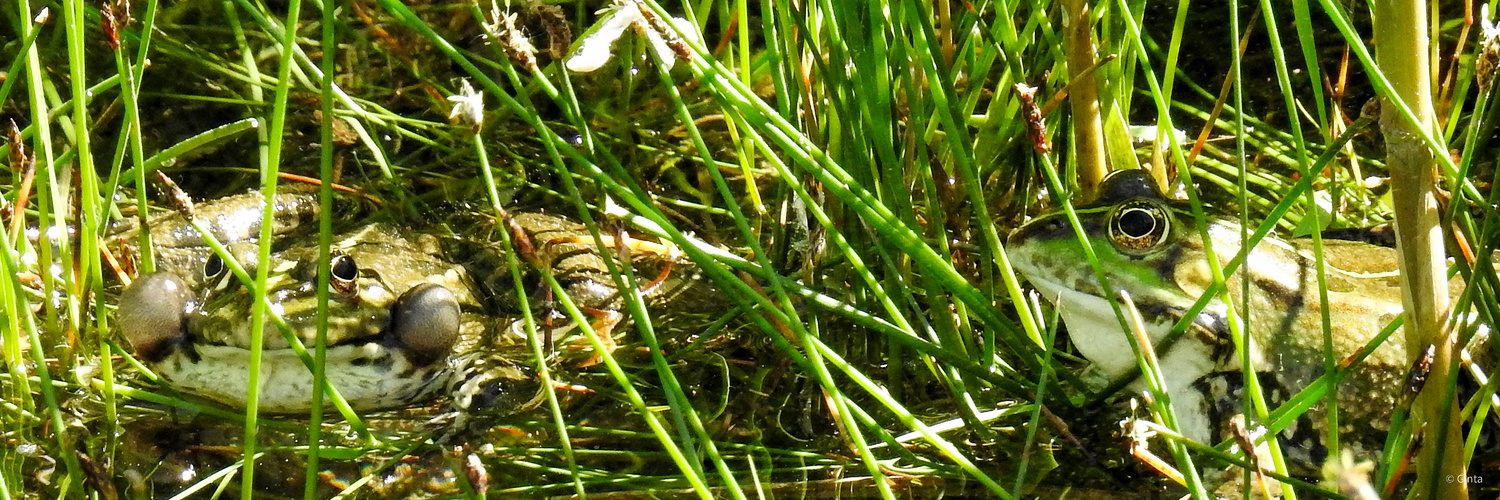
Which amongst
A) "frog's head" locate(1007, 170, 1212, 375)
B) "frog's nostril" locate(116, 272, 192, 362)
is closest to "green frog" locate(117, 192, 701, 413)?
"frog's nostril" locate(116, 272, 192, 362)

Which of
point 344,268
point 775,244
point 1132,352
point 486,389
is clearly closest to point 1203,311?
point 1132,352

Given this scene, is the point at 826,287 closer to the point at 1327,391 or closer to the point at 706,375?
the point at 706,375

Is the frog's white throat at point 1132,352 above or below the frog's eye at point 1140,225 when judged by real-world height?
below

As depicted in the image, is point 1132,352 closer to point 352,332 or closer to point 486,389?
point 486,389

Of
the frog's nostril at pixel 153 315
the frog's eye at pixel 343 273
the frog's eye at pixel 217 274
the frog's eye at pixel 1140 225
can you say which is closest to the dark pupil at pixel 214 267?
the frog's eye at pixel 217 274

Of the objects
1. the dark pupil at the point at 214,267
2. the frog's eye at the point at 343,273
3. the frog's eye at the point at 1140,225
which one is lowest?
the frog's eye at the point at 1140,225

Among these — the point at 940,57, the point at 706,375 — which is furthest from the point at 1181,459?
the point at 706,375

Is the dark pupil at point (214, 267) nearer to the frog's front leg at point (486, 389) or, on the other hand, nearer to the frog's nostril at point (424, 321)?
the frog's nostril at point (424, 321)
